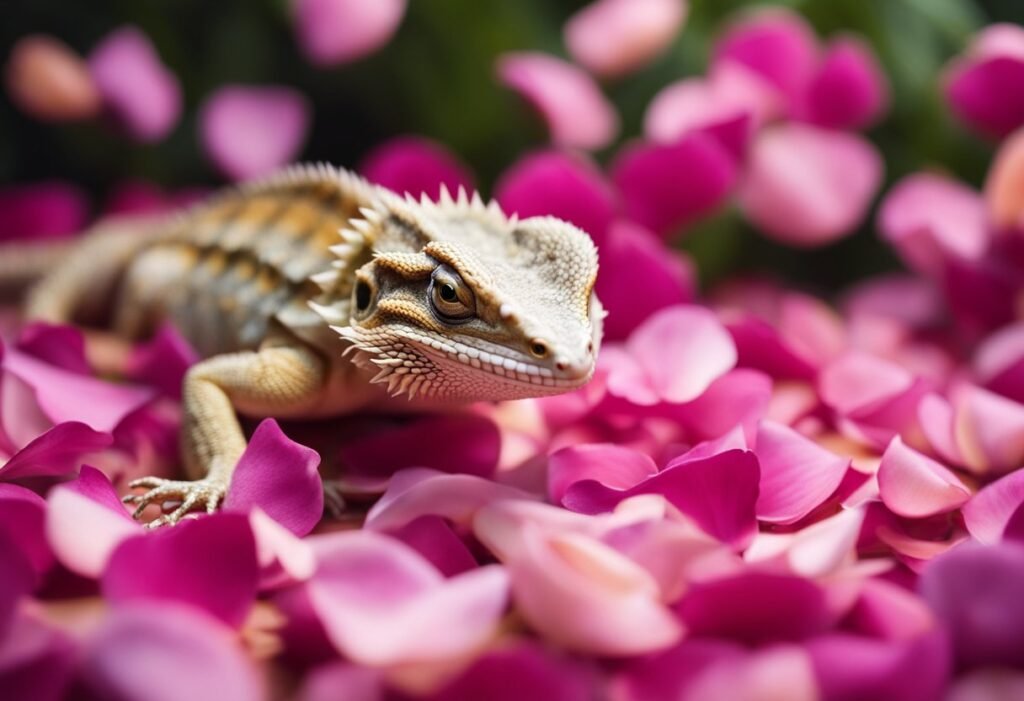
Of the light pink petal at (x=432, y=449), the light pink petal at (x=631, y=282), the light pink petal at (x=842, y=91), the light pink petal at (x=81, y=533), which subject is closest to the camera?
the light pink petal at (x=81, y=533)

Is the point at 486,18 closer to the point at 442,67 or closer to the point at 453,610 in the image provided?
the point at 442,67

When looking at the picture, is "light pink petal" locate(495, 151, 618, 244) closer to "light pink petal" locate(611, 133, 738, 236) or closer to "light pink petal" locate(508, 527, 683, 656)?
"light pink petal" locate(611, 133, 738, 236)

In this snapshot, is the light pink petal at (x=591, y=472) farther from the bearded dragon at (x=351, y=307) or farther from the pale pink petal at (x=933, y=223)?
the pale pink petal at (x=933, y=223)

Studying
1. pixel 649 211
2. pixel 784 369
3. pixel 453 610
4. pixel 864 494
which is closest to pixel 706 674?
pixel 453 610

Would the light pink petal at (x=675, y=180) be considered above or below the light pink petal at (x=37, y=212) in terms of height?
above

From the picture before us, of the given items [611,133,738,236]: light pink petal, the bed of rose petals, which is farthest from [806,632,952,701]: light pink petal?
[611,133,738,236]: light pink petal

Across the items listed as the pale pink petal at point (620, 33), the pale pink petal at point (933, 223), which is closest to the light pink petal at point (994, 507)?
the pale pink petal at point (933, 223)
